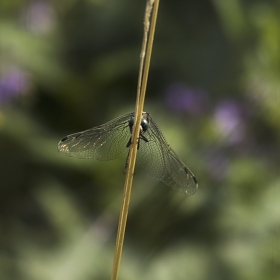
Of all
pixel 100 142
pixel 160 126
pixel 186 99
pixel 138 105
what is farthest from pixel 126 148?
pixel 186 99

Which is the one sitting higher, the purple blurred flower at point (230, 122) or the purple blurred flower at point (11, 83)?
the purple blurred flower at point (11, 83)

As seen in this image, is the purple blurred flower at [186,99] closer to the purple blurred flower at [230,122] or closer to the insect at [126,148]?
the purple blurred flower at [230,122]

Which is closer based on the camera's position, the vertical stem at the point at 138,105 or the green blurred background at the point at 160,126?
the vertical stem at the point at 138,105

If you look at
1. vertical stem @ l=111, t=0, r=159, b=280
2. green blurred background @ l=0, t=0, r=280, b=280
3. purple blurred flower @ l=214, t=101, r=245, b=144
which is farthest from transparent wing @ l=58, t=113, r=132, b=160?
purple blurred flower @ l=214, t=101, r=245, b=144

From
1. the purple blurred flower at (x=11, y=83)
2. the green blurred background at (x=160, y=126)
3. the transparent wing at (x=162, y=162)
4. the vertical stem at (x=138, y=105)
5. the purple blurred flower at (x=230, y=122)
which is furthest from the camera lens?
the purple blurred flower at (x=11, y=83)

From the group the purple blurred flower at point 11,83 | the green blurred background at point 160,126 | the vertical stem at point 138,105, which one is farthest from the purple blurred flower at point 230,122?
the vertical stem at point 138,105

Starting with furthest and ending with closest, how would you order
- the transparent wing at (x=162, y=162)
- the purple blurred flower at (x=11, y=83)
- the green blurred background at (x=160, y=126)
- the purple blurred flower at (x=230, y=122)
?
the purple blurred flower at (x=11, y=83) < the purple blurred flower at (x=230, y=122) < the green blurred background at (x=160, y=126) < the transparent wing at (x=162, y=162)

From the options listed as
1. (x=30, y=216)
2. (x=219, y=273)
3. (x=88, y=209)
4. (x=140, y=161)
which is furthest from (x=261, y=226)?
(x=30, y=216)
